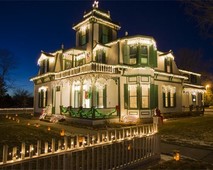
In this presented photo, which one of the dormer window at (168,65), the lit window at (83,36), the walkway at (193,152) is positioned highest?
the lit window at (83,36)

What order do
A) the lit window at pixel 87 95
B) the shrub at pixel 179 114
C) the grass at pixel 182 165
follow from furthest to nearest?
1. the shrub at pixel 179 114
2. the lit window at pixel 87 95
3. the grass at pixel 182 165

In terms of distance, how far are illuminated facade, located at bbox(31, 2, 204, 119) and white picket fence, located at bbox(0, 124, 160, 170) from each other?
12.9m

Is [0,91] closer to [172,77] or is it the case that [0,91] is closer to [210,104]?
[172,77]

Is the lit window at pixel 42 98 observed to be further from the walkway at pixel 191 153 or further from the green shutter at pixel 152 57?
the walkway at pixel 191 153

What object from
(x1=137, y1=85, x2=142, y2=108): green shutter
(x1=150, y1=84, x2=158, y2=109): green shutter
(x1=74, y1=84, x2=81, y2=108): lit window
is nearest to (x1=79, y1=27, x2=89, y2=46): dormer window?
(x1=74, y1=84, x2=81, y2=108): lit window

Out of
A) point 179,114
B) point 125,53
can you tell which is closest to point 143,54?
point 125,53

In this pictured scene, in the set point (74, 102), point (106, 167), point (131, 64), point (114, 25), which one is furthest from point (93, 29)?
point (106, 167)

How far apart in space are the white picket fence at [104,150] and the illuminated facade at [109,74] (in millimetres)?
12915

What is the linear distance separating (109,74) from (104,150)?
16041 mm

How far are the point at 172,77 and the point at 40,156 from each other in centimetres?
2532

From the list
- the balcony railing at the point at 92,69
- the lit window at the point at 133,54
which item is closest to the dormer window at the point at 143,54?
the lit window at the point at 133,54

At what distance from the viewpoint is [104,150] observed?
632cm

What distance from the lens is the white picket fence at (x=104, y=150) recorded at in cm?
511

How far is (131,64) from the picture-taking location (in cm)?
2362
